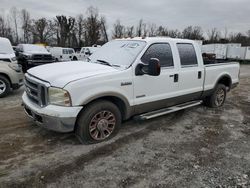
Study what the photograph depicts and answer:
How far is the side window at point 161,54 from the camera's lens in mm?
4402

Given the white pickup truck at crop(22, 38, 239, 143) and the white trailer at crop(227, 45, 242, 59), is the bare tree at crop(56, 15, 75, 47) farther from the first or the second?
the white pickup truck at crop(22, 38, 239, 143)

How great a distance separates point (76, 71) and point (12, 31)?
59.5 meters

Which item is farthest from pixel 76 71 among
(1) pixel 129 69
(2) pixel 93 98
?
(1) pixel 129 69

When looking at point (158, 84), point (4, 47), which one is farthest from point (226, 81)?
point (4, 47)

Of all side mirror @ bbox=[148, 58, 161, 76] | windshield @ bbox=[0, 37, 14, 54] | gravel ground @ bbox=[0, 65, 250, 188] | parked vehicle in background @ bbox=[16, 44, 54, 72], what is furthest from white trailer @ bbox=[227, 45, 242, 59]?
side mirror @ bbox=[148, 58, 161, 76]

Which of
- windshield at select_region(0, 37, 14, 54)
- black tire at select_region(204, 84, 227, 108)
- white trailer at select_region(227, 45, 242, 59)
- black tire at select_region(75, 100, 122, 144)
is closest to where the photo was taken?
black tire at select_region(75, 100, 122, 144)

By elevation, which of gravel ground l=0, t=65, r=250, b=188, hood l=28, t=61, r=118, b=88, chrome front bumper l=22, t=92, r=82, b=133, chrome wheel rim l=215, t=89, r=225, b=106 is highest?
hood l=28, t=61, r=118, b=88

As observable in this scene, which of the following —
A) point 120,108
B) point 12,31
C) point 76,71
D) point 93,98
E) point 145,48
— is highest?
point 12,31

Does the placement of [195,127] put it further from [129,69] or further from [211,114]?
[129,69]

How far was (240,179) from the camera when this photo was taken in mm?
3150

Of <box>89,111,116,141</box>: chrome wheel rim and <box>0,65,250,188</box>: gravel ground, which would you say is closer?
<box>0,65,250,188</box>: gravel ground

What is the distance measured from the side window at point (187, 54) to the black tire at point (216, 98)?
144cm

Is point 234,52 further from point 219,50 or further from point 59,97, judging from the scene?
point 59,97

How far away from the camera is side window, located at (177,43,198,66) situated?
502 centimetres
